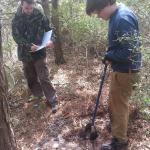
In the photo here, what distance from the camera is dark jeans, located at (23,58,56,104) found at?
6141mm

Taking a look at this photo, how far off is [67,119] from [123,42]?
205 centimetres

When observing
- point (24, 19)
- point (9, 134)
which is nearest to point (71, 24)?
point (24, 19)

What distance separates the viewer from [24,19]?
5996mm

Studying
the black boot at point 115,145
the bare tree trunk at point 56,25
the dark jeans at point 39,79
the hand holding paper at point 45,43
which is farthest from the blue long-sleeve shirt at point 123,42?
the bare tree trunk at point 56,25

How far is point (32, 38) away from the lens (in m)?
6.10

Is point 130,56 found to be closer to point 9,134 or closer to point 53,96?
point 9,134

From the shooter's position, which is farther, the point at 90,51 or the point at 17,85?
the point at 90,51

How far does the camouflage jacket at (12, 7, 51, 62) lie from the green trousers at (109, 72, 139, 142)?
1785mm

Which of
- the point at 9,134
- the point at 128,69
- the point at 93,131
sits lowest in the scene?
the point at 93,131

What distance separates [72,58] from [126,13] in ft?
14.9

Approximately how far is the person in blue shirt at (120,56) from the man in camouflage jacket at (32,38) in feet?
5.01

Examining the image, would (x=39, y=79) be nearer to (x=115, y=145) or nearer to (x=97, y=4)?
(x=115, y=145)

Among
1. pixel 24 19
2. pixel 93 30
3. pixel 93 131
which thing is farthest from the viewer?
pixel 93 30

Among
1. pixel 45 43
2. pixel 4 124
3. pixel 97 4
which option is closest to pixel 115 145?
pixel 4 124
